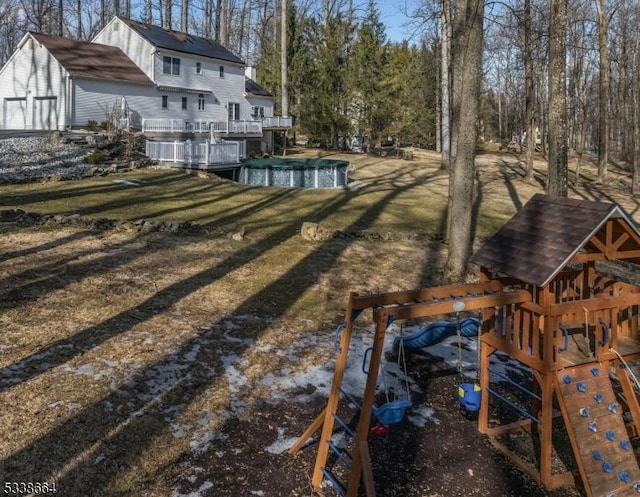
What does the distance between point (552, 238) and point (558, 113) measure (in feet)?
29.3

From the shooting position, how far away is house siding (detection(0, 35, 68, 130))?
101 feet

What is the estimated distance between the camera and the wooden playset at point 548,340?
12.8 ft

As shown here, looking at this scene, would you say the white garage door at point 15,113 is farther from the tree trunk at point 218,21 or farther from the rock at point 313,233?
the rock at point 313,233

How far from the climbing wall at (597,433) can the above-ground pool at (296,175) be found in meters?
17.8

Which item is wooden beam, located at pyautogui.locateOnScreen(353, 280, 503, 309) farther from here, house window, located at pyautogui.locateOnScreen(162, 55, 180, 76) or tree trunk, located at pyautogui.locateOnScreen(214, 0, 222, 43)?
tree trunk, located at pyautogui.locateOnScreen(214, 0, 222, 43)

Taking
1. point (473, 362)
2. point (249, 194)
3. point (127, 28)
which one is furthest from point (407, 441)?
point (127, 28)

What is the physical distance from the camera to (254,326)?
275 inches

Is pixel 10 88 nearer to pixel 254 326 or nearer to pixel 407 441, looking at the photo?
pixel 254 326

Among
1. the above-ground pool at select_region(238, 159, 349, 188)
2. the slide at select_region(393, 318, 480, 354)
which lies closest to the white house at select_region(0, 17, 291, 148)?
the above-ground pool at select_region(238, 159, 349, 188)

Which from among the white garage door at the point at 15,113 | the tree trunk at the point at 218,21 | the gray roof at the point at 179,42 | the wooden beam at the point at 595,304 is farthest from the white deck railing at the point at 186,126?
the wooden beam at the point at 595,304

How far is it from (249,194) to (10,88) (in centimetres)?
2468

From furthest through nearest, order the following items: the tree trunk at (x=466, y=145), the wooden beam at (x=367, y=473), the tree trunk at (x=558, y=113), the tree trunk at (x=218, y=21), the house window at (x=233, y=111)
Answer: the tree trunk at (x=218, y=21), the house window at (x=233, y=111), the tree trunk at (x=558, y=113), the tree trunk at (x=466, y=145), the wooden beam at (x=367, y=473)

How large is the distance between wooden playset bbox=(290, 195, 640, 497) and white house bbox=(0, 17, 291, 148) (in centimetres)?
2427

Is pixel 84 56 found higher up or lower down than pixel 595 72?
lower down
